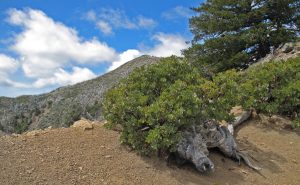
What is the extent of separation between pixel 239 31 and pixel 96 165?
670 inches

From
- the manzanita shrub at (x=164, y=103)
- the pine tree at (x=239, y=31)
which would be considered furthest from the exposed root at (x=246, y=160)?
the pine tree at (x=239, y=31)

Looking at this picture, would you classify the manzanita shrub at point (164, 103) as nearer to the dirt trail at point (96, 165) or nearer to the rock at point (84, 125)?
the dirt trail at point (96, 165)

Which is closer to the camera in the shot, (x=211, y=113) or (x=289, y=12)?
(x=211, y=113)

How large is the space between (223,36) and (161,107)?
15605 millimetres

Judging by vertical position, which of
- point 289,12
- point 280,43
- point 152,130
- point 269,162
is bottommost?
point 269,162

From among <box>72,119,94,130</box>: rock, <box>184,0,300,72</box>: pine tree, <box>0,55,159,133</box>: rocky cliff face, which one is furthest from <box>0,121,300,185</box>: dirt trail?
<box>0,55,159,133</box>: rocky cliff face

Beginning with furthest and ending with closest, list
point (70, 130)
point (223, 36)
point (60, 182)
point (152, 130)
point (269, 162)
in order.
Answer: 1. point (223, 36)
2. point (269, 162)
3. point (70, 130)
4. point (152, 130)
5. point (60, 182)

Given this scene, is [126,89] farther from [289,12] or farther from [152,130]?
[289,12]

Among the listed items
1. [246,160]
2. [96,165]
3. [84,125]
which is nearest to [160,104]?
[96,165]

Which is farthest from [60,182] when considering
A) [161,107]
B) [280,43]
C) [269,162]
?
[280,43]

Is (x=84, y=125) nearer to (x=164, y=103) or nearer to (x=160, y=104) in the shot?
(x=160, y=104)

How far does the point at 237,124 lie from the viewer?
46.5ft

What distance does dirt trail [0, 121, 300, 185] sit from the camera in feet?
27.5

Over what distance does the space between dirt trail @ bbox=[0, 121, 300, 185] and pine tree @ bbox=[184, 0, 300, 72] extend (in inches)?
478
